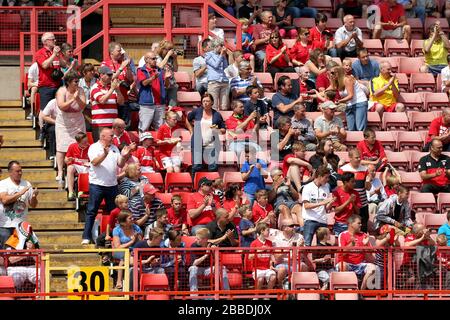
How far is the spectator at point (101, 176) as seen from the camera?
2798 centimetres

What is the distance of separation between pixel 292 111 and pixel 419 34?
4960mm

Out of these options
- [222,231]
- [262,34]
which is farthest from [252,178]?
[262,34]

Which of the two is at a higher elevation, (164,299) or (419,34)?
(419,34)

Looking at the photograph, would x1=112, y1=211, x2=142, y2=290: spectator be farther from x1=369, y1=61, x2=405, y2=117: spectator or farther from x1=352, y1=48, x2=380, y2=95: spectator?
x1=352, y1=48, x2=380, y2=95: spectator

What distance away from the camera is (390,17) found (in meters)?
34.2

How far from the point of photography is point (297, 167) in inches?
1153

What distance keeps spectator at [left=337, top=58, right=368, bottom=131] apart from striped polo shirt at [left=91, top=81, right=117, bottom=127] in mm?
3676

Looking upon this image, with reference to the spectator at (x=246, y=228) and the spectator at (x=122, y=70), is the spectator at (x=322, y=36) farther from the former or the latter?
the spectator at (x=246, y=228)

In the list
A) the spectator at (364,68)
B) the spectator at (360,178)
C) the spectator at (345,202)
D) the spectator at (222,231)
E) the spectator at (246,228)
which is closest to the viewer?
the spectator at (222,231)

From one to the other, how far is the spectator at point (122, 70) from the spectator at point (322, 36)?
3682mm

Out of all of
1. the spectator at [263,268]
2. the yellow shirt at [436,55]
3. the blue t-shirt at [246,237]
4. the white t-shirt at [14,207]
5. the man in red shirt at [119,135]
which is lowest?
the spectator at [263,268]

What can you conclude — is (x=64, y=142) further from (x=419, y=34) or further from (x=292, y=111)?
(x=419, y=34)

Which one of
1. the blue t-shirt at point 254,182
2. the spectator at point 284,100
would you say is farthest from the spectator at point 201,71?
the blue t-shirt at point 254,182
